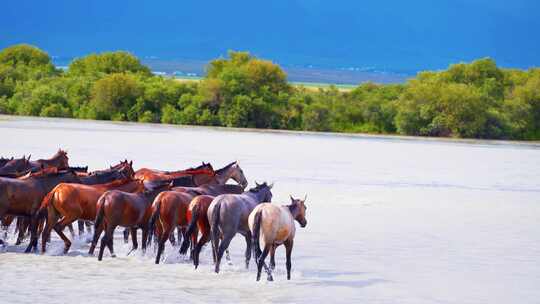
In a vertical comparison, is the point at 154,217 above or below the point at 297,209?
below

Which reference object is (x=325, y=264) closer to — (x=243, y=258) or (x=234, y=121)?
(x=243, y=258)

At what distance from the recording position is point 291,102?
41.4 m

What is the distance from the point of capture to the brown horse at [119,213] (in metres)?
11.4

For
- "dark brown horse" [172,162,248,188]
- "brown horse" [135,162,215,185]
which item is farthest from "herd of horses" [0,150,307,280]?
"brown horse" [135,162,215,185]

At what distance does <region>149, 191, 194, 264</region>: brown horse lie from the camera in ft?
37.5

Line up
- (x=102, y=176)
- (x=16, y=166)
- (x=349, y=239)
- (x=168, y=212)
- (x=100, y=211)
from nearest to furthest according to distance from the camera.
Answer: (x=100, y=211) < (x=168, y=212) < (x=102, y=176) < (x=349, y=239) < (x=16, y=166)

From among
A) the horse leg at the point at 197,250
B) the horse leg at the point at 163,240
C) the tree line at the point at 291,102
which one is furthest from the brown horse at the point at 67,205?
the tree line at the point at 291,102

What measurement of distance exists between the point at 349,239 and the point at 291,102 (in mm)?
Answer: 27586

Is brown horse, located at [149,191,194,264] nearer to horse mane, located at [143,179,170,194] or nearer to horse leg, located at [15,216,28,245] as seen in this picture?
horse mane, located at [143,179,170,194]

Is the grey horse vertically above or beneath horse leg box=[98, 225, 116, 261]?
above

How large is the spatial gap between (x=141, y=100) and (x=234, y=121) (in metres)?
3.82

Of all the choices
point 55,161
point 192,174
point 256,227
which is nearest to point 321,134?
point 55,161

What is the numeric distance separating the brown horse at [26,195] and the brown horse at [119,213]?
78 cm

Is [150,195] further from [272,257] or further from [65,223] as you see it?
[272,257]
